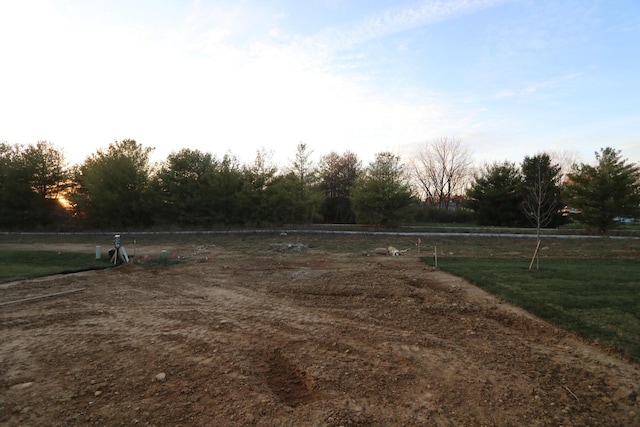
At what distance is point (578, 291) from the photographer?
7.56 metres

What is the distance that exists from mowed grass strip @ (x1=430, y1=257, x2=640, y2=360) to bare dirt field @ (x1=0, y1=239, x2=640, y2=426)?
1.19 feet

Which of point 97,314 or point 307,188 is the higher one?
point 307,188

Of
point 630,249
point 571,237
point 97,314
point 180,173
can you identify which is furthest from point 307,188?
point 97,314

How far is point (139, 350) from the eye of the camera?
498 cm

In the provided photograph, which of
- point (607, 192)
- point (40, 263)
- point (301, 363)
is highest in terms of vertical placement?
point (607, 192)

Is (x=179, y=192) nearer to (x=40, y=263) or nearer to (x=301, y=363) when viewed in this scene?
(x=40, y=263)

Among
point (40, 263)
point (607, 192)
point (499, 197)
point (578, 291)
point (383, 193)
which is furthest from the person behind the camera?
point (499, 197)

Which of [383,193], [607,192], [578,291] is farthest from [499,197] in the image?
[578,291]

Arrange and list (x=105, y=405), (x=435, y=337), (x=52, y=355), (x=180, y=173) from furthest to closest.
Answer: (x=180, y=173) → (x=435, y=337) → (x=52, y=355) → (x=105, y=405)

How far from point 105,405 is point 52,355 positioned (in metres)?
1.91

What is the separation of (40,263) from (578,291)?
55.0 ft

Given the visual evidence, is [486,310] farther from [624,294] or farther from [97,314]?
[97,314]

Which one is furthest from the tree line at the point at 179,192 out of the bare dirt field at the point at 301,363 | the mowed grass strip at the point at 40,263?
the bare dirt field at the point at 301,363

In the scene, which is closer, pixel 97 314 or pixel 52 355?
pixel 52 355
